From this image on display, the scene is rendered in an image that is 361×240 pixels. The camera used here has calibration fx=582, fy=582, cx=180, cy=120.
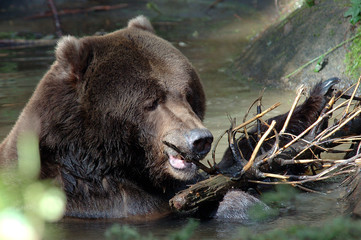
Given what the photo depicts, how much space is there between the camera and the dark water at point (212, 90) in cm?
440

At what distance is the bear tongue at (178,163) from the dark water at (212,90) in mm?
449

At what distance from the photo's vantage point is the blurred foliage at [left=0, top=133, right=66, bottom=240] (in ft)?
15.5

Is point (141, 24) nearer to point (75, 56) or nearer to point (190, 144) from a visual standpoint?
point (75, 56)

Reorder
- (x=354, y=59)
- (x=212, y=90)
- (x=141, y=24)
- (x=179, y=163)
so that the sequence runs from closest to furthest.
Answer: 1. (x=179, y=163)
2. (x=141, y=24)
3. (x=354, y=59)
4. (x=212, y=90)

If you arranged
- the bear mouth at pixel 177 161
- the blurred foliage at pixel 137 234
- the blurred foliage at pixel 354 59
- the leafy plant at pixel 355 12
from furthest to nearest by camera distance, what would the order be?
1. the leafy plant at pixel 355 12
2. the blurred foliage at pixel 354 59
3. the bear mouth at pixel 177 161
4. the blurred foliage at pixel 137 234

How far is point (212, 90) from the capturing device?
30.7 ft

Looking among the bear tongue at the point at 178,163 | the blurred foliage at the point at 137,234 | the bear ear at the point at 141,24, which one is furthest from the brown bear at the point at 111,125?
the bear ear at the point at 141,24

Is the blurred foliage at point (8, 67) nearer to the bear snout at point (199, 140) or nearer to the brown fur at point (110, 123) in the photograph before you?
the brown fur at point (110, 123)

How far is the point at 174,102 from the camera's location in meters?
4.75

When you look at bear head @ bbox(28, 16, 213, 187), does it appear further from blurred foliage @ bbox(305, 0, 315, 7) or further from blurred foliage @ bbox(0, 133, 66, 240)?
blurred foliage @ bbox(305, 0, 315, 7)

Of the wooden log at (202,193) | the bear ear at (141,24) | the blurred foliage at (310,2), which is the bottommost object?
the wooden log at (202,193)

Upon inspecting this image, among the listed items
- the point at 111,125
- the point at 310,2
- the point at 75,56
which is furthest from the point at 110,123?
the point at 310,2

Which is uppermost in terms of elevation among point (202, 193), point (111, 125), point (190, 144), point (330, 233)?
point (111, 125)

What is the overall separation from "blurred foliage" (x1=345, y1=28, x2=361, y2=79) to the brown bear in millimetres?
3947
